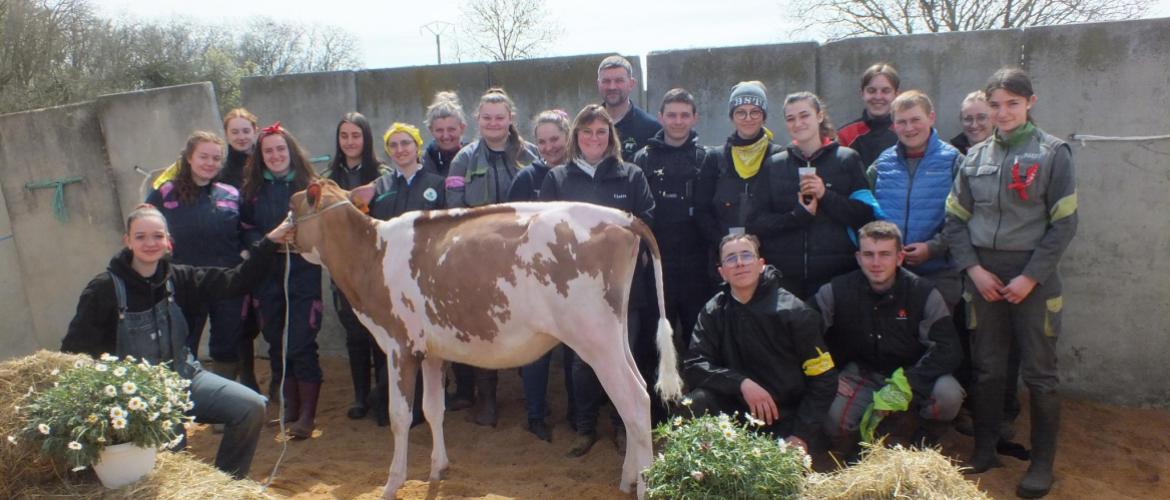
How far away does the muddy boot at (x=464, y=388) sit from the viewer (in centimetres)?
604

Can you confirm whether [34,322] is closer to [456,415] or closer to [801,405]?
[456,415]

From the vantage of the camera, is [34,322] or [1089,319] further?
[34,322]

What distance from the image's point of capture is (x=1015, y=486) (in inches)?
175

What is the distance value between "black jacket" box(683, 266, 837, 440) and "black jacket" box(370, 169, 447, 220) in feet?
6.52

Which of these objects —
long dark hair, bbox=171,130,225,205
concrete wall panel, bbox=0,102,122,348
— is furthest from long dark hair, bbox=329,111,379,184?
concrete wall panel, bbox=0,102,122,348

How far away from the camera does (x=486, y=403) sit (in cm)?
581

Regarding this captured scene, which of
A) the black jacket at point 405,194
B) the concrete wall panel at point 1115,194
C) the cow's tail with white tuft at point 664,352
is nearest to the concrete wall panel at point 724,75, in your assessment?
the concrete wall panel at point 1115,194

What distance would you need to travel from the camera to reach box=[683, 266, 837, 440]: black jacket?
14.4 ft

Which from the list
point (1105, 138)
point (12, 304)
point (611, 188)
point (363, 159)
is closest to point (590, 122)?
point (611, 188)

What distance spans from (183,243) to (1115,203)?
6435 mm

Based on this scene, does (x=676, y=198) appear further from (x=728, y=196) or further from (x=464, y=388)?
(x=464, y=388)

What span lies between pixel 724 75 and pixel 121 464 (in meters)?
4.82

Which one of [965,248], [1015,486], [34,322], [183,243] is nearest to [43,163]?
[34,322]

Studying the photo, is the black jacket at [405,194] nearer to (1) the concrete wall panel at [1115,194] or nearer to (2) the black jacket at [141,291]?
(2) the black jacket at [141,291]
